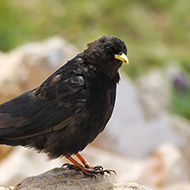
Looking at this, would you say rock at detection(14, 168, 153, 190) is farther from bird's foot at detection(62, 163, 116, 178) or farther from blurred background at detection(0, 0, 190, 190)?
blurred background at detection(0, 0, 190, 190)

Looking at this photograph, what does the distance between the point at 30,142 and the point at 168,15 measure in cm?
1063

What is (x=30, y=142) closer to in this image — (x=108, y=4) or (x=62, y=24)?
(x=62, y=24)

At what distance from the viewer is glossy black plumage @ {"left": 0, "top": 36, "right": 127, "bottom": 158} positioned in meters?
5.33

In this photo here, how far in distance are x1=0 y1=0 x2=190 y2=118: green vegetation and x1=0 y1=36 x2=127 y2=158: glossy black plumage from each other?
7.35 metres

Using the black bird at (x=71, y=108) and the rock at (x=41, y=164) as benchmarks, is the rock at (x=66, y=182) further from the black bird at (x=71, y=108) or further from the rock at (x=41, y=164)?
the rock at (x=41, y=164)

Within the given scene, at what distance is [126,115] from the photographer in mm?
9906

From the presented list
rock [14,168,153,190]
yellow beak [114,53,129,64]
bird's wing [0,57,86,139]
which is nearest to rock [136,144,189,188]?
rock [14,168,153,190]

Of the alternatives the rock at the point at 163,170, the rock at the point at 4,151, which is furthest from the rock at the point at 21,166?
the rock at the point at 163,170

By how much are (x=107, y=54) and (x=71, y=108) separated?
63 cm

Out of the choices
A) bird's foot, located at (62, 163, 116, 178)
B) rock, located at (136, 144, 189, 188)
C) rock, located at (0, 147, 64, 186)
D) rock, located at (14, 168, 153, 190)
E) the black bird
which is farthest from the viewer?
rock, located at (136, 144, 189, 188)

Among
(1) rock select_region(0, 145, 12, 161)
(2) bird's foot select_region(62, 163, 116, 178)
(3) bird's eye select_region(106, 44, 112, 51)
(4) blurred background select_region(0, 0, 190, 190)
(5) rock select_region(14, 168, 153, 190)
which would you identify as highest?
(4) blurred background select_region(0, 0, 190, 190)

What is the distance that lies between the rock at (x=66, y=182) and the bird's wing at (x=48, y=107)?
436mm

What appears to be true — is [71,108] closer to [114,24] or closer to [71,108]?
[71,108]

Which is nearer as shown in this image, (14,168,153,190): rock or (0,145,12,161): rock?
(14,168,153,190): rock
